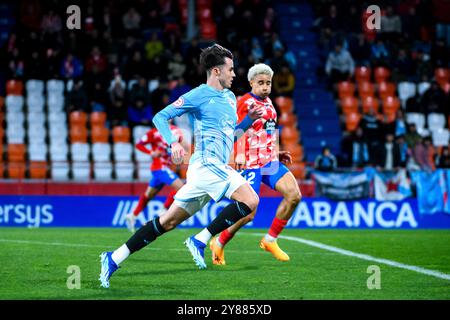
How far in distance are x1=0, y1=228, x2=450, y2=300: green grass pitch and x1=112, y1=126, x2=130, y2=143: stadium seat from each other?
26.8 feet

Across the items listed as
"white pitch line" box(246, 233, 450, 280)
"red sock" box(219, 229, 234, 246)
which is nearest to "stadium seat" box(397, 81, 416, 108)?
"white pitch line" box(246, 233, 450, 280)

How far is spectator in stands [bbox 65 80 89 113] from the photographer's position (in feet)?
74.1

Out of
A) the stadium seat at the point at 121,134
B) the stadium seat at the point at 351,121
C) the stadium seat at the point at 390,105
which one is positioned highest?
the stadium seat at the point at 390,105

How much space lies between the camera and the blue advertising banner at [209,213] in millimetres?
19953

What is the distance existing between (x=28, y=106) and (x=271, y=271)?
572 inches

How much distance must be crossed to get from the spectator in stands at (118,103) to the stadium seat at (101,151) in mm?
718

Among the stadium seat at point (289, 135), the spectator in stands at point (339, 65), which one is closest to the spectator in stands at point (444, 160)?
the stadium seat at point (289, 135)

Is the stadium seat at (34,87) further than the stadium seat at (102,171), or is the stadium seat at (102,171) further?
the stadium seat at (34,87)

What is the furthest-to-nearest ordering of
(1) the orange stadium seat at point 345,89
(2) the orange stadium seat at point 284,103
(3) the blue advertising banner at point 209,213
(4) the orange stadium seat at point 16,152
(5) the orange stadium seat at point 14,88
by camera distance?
(1) the orange stadium seat at point 345,89, (2) the orange stadium seat at point 284,103, (5) the orange stadium seat at point 14,88, (4) the orange stadium seat at point 16,152, (3) the blue advertising banner at point 209,213

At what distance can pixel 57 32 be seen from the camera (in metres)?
24.4

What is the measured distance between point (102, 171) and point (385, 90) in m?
9.12

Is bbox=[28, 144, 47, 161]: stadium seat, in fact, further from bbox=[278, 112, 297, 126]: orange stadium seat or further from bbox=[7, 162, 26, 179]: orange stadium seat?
bbox=[278, 112, 297, 126]: orange stadium seat

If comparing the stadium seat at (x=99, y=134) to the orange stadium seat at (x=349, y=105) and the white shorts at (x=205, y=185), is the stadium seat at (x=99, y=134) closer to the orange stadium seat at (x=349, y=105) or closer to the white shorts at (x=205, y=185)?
the orange stadium seat at (x=349, y=105)
